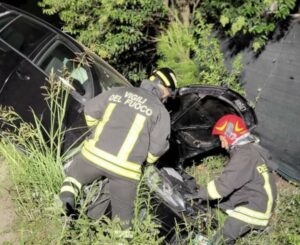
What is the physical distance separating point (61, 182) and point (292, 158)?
304 cm

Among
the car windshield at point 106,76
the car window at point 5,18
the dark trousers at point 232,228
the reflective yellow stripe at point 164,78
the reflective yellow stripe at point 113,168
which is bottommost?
the dark trousers at point 232,228

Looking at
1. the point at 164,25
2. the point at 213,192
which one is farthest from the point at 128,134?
the point at 164,25

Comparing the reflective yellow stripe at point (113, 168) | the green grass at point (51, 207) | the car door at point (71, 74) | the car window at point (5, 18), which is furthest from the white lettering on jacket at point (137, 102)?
the car window at point (5, 18)

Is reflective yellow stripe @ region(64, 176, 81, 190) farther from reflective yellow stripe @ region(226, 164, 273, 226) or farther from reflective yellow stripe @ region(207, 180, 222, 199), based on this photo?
reflective yellow stripe @ region(226, 164, 273, 226)

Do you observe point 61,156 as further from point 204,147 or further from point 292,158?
point 292,158

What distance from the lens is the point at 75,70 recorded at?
5684mm

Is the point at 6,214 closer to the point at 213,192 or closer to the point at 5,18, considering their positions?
the point at 213,192

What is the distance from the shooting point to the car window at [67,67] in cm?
564

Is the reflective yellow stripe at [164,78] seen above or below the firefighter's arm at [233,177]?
above

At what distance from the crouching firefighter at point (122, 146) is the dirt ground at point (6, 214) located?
0.62 meters

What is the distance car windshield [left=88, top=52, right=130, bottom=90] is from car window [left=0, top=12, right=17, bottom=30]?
1105mm

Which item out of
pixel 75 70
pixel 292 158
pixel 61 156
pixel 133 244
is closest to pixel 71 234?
pixel 133 244

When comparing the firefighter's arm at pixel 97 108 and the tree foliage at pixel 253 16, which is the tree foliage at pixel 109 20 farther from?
the firefighter's arm at pixel 97 108

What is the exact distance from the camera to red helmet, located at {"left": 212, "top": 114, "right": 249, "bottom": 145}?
5133 millimetres
